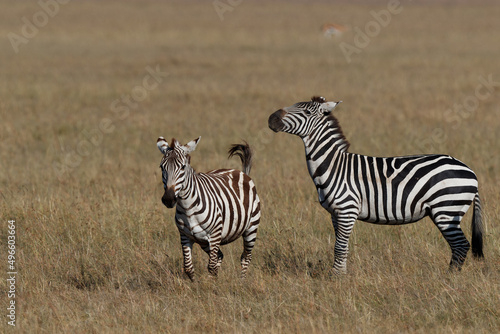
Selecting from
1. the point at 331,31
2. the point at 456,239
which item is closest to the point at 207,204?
the point at 456,239

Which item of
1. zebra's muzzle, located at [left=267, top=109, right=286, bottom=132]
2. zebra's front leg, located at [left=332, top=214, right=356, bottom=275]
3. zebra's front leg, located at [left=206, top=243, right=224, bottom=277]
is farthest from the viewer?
zebra's front leg, located at [left=332, top=214, right=356, bottom=275]

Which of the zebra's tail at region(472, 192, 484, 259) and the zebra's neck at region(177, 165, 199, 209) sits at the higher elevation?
the zebra's neck at region(177, 165, 199, 209)

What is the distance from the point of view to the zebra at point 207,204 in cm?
553

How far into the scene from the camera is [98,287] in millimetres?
6438

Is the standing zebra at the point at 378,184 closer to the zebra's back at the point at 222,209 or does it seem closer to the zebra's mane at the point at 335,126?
the zebra's mane at the point at 335,126
